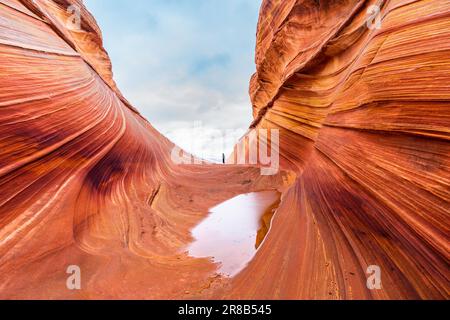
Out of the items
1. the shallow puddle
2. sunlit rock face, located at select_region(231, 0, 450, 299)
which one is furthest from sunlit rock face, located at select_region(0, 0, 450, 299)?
the shallow puddle

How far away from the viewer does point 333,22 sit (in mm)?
5836

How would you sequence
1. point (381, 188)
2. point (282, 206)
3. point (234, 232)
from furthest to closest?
point (282, 206) < point (234, 232) < point (381, 188)

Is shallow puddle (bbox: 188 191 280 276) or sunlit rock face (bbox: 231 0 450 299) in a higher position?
sunlit rock face (bbox: 231 0 450 299)

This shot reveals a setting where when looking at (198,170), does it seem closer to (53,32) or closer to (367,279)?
(53,32)

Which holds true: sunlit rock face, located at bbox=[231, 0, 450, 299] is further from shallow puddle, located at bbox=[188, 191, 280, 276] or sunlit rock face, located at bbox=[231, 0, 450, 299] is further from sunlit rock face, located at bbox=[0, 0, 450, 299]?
shallow puddle, located at bbox=[188, 191, 280, 276]

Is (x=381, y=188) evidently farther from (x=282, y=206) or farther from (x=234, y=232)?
(x=234, y=232)

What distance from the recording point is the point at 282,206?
3709mm

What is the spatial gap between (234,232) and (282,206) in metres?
1.01

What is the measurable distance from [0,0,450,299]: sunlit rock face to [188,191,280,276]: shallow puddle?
14 cm

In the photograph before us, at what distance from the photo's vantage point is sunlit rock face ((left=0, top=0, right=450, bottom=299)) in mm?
1670

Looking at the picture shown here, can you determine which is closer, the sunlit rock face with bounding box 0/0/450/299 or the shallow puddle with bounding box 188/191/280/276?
the sunlit rock face with bounding box 0/0/450/299

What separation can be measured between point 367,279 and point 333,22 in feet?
20.8

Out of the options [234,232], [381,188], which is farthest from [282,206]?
[381,188]
